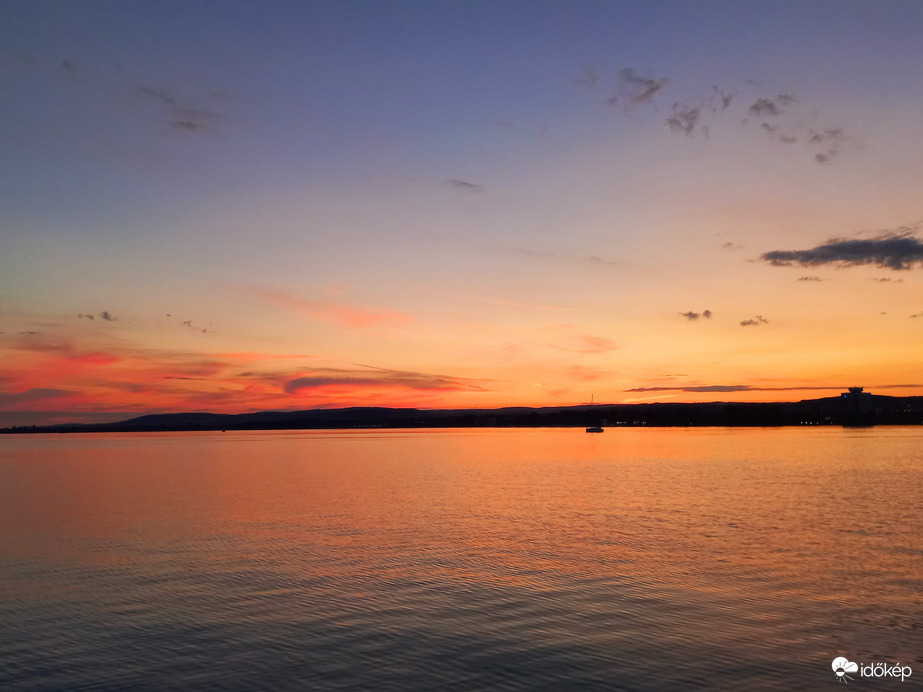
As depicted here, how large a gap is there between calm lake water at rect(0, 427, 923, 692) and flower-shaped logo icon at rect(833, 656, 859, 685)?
19 centimetres

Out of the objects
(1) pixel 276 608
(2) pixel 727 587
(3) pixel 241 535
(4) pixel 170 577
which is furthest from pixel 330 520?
(2) pixel 727 587

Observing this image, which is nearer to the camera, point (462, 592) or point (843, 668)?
point (843, 668)

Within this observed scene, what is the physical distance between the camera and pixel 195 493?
55594mm

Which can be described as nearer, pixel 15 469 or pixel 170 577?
pixel 170 577

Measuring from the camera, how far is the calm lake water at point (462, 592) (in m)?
15.9

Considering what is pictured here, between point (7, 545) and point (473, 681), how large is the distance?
2795cm

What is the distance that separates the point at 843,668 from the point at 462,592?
11195 mm

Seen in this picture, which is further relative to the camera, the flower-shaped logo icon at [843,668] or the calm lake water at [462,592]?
the calm lake water at [462,592]

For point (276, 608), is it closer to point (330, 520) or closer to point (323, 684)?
point (323, 684)

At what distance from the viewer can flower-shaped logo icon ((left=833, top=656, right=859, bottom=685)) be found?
15.2 metres

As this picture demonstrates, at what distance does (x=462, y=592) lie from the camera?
74.9 ft

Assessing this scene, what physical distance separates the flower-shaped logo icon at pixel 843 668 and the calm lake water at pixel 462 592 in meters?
0.19

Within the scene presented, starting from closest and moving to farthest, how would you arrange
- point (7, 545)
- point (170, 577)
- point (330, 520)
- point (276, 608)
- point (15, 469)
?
point (276, 608) → point (170, 577) → point (7, 545) → point (330, 520) → point (15, 469)

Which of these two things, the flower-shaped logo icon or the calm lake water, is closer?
the flower-shaped logo icon
